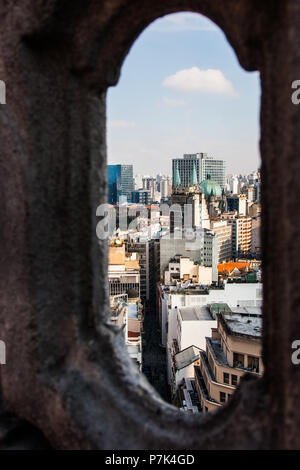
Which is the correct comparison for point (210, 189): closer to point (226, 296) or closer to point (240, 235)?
point (240, 235)

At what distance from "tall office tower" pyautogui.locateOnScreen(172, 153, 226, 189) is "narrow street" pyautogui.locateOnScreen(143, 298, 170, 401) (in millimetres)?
69583

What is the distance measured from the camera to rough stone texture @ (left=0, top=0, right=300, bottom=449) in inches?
60.1

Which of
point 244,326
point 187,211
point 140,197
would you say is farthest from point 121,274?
point 140,197

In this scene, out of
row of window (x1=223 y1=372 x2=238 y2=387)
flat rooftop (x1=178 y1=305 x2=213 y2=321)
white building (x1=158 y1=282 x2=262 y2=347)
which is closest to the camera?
row of window (x1=223 y1=372 x2=238 y2=387)

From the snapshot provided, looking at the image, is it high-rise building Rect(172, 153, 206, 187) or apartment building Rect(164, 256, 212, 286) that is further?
high-rise building Rect(172, 153, 206, 187)

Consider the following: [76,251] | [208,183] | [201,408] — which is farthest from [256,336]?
[208,183]

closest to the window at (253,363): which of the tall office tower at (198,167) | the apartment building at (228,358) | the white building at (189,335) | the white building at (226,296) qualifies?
the apartment building at (228,358)

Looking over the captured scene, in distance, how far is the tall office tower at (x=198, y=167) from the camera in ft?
331

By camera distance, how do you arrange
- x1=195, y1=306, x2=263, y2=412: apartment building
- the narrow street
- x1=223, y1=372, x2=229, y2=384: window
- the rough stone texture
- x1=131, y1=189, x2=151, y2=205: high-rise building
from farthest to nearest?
x1=131, y1=189, x2=151, y2=205: high-rise building → the narrow street → x1=223, y1=372, x2=229, y2=384: window → x1=195, y1=306, x2=263, y2=412: apartment building → the rough stone texture

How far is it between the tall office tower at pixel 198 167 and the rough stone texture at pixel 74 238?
97.6 metres

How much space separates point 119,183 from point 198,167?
19.9 m

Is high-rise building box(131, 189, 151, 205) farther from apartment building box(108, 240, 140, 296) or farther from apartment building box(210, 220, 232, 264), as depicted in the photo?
apartment building box(108, 240, 140, 296)

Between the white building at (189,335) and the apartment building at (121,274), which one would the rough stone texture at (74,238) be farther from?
the apartment building at (121,274)

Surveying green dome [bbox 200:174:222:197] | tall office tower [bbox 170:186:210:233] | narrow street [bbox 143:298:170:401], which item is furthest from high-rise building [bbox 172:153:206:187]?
narrow street [bbox 143:298:170:401]
